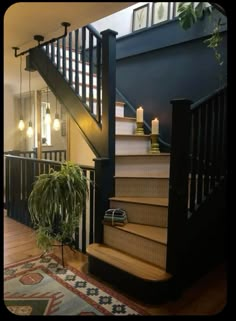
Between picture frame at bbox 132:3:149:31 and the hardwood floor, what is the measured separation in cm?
307

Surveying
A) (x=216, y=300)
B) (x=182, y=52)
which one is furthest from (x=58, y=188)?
(x=182, y=52)

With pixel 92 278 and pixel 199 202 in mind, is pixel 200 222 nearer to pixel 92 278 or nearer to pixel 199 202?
pixel 199 202

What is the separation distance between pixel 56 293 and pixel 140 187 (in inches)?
45.2

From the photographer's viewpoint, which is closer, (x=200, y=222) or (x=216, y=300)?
(x=216, y=300)

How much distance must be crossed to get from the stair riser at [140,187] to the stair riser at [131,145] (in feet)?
1.57

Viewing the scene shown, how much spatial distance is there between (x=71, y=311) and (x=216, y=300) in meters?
0.99

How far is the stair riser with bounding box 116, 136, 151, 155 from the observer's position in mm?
3015

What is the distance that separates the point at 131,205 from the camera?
243cm

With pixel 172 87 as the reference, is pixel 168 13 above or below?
above

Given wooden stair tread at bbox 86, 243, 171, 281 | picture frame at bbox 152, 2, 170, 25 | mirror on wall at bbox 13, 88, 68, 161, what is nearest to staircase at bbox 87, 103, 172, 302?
wooden stair tread at bbox 86, 243, 171, 281

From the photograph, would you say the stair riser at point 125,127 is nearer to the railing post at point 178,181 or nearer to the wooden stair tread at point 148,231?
the wooden stair tread at point 148,231

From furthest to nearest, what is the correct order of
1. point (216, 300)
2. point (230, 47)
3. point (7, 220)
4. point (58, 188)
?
point (7, 220) → point (58, 188) → point (216, 300) → point (230, 47)

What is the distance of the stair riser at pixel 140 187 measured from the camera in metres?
2.57

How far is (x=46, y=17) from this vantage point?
2.27 m
